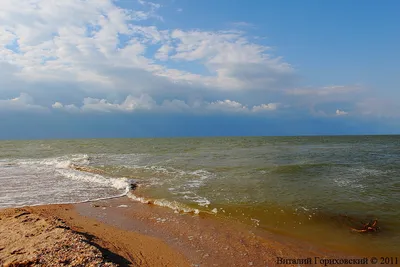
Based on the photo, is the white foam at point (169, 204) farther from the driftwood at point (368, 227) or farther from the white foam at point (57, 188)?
the driftwood at point (368, 227)

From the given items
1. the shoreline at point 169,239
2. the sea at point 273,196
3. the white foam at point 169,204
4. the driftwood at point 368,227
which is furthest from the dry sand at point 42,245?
the driftwood at point 368,227

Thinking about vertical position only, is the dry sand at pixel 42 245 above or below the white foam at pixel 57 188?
above

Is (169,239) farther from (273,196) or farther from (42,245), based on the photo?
(273,196)

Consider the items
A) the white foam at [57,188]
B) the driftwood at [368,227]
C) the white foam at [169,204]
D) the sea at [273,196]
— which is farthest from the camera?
the white foam at [57,188]

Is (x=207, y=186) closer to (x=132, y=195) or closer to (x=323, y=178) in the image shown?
(x=132, y=195)

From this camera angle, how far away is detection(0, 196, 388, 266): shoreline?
699 centimetres

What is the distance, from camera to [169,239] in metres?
8.33

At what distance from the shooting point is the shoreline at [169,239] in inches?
275

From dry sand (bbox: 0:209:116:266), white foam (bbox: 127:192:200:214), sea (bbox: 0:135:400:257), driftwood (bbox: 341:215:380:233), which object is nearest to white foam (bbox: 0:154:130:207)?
sea (bbox: 0:135:400:257)

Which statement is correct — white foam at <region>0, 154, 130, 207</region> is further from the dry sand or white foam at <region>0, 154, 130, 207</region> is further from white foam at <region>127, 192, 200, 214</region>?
the dry sand

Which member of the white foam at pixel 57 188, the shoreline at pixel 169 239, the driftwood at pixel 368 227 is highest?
the driftwood at pixel 368 227

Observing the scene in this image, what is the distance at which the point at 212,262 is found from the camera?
6.79 m

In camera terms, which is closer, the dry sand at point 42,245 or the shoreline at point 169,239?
the dry sand at point 42,245

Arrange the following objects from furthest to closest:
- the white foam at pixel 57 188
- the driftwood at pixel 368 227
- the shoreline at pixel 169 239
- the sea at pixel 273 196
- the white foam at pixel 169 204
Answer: the white foam at pixel 57 188 < the white foam at pixel 169 204 < the sea at pixel 273 196 < the driftwood at pixel 368 227 < the shoreline at pixel 169 239
